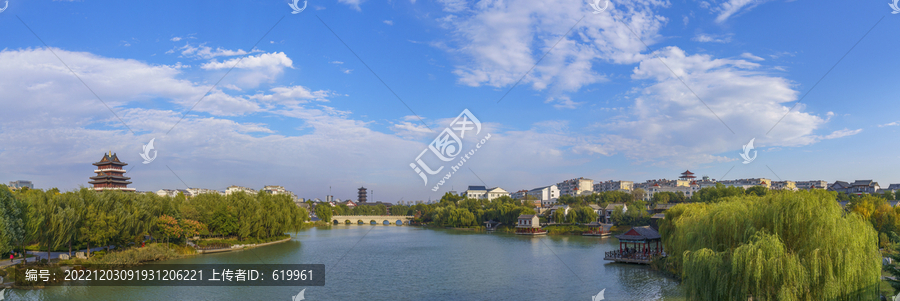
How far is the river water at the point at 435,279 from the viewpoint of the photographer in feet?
49.1

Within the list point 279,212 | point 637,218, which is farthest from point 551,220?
point 279,212

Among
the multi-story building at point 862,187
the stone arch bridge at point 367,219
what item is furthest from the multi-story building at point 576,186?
the multi-story building at point 862,187

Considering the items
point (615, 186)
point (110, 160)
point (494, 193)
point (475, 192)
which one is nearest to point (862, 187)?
point (615, 186)

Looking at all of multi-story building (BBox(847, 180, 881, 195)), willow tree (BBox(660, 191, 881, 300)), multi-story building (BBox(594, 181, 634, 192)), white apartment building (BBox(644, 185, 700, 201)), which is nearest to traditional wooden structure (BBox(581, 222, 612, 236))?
willow tree (BBox(660, 191, 881, 300))

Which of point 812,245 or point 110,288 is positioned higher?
point 812,245

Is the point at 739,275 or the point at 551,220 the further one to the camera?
the point at 551,220

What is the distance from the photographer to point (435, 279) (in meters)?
18.4

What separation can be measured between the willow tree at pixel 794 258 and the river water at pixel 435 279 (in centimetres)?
534

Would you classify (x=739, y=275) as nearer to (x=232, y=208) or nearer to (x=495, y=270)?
(x=495, y=270)

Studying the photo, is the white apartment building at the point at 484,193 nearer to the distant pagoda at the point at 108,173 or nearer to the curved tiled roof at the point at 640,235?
the distant pagoda at the point at 108,173

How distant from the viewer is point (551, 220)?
5512cm

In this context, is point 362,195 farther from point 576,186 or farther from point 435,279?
point 435,279

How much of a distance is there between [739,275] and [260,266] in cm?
1876

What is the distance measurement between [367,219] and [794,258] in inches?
2724
